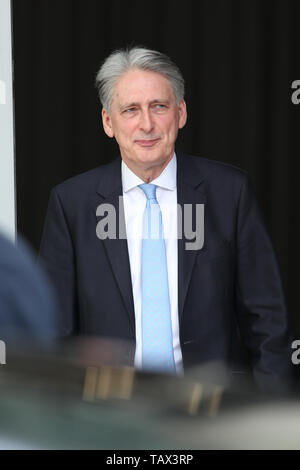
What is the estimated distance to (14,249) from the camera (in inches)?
11.0

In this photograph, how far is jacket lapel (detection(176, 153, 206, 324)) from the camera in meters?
1.49

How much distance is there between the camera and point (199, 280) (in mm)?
1500

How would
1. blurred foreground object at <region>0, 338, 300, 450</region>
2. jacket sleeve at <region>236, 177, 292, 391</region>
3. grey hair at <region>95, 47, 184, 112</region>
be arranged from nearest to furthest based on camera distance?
blurred foreground object at <region>0, 338, 300, 450</region>, jacket sleeve at <region>236, 177, 292, 391</region>, grey hair at <region>95, 47, 184, 112</region>

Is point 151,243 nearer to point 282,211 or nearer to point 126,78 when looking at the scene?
point 126,78

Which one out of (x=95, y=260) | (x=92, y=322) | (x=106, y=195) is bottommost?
(x=92, y=322)

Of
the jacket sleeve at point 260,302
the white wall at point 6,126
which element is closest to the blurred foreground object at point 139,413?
the jacket sleeve at point 260,302

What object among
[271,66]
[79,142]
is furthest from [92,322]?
[271,66]

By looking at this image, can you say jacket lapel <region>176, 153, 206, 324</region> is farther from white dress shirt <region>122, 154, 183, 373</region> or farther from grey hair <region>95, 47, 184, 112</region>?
grey hair <region>95, 47, 184, 112</region>

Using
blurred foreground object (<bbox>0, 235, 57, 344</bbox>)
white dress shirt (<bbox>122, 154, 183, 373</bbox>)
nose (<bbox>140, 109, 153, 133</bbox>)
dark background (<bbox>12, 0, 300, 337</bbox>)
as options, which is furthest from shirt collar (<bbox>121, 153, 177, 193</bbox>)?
blurred foreground object (<bbox>0, 235, 57, 344</bbox>)

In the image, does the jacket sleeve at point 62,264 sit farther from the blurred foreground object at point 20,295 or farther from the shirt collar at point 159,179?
the blurred foreground object at point 20,295

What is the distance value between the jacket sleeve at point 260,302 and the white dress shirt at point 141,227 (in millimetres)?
140

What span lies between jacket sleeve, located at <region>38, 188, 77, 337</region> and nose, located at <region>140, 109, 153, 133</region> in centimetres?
26
